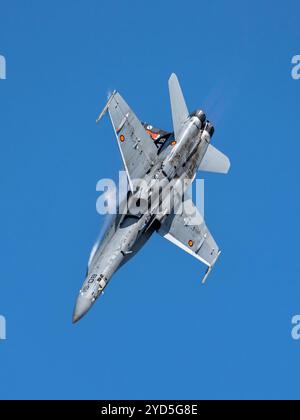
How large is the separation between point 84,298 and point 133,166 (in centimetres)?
743

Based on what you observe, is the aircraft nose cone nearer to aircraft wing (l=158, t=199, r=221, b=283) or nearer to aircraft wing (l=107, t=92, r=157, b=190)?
aircraft wing (l=158, t=199, r=221, b=283)

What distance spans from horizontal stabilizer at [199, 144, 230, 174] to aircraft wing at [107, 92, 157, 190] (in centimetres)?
291

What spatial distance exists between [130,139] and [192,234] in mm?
5664

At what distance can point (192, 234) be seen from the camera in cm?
4431

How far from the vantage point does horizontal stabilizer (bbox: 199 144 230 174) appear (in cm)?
4503

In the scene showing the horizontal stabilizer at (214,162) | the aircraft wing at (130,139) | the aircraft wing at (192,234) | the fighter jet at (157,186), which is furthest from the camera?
the horizontal stabilizer at (214,162)

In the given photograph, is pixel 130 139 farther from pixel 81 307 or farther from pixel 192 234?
pixel 81 307

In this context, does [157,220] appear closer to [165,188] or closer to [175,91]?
[165,188]

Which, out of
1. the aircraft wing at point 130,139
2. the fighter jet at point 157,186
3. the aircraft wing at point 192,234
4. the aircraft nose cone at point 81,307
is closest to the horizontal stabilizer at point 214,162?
the fighter jet at point 157,186

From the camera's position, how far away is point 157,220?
4188 cm

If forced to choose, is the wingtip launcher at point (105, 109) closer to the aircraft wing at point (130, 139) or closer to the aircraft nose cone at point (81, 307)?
the aircraft wing at point (130, 139)

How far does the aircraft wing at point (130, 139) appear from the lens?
1670 inches

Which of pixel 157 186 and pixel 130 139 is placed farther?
pixel 130 139

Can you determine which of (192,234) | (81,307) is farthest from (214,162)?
(81,307)
